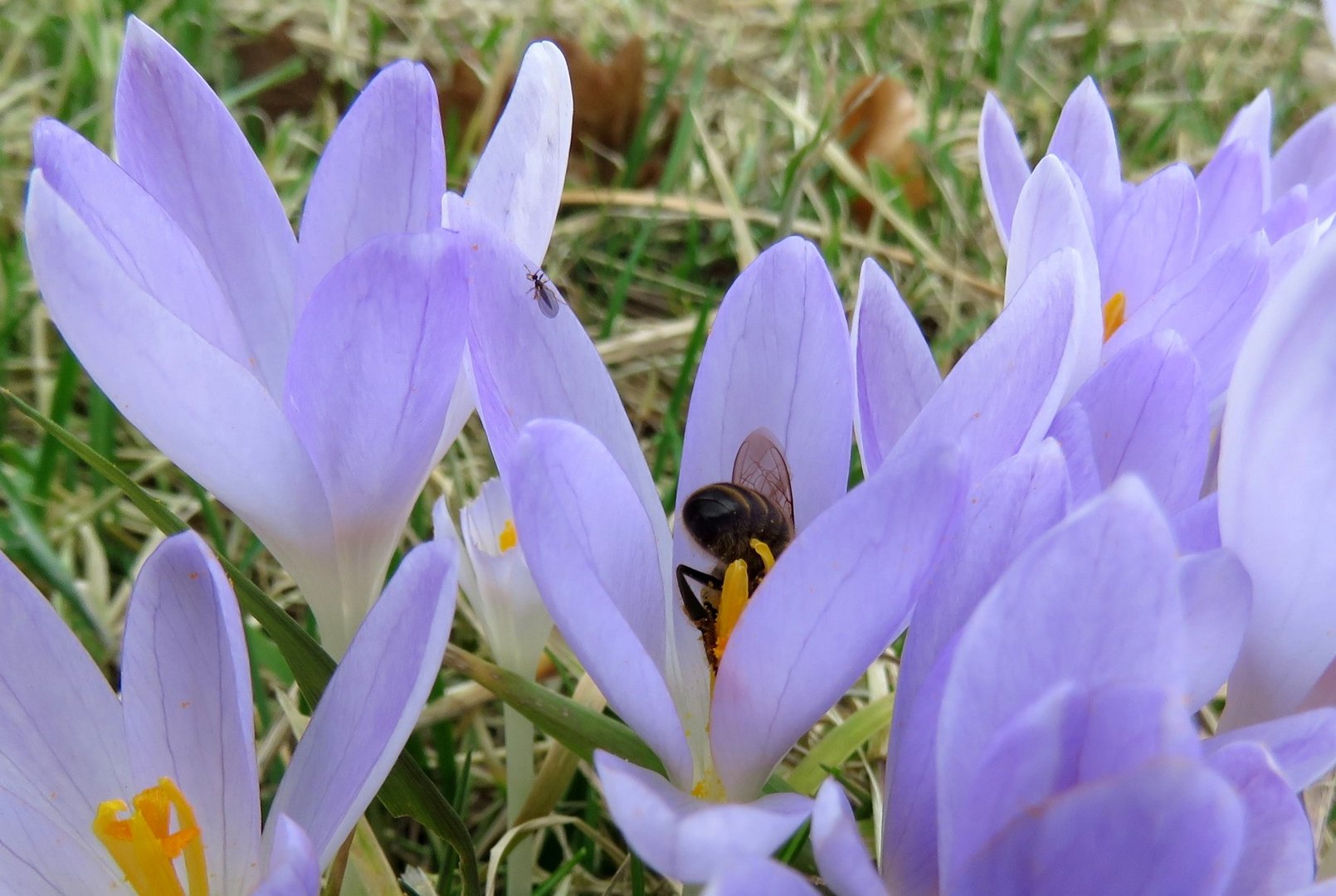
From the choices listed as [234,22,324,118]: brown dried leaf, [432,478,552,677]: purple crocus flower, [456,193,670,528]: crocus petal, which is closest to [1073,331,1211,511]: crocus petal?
[456,193,670,528]: crocus petal

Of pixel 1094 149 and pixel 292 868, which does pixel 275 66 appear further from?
pixel 292 868

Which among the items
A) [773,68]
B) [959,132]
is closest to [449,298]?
[959,132]

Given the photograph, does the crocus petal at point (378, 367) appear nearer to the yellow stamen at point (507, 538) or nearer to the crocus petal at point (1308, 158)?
the yellow stamen at point (507, 538)

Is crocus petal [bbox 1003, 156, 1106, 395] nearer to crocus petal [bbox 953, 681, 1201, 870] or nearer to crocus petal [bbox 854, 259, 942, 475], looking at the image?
crocus petal [bbox 854, 259, 942, 475]

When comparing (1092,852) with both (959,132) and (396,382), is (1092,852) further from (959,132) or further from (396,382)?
(959,132)

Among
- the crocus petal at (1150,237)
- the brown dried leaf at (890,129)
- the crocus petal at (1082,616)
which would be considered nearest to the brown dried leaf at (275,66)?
the brown dried leaf at (890,129)

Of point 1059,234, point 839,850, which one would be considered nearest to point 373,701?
point 839,850
